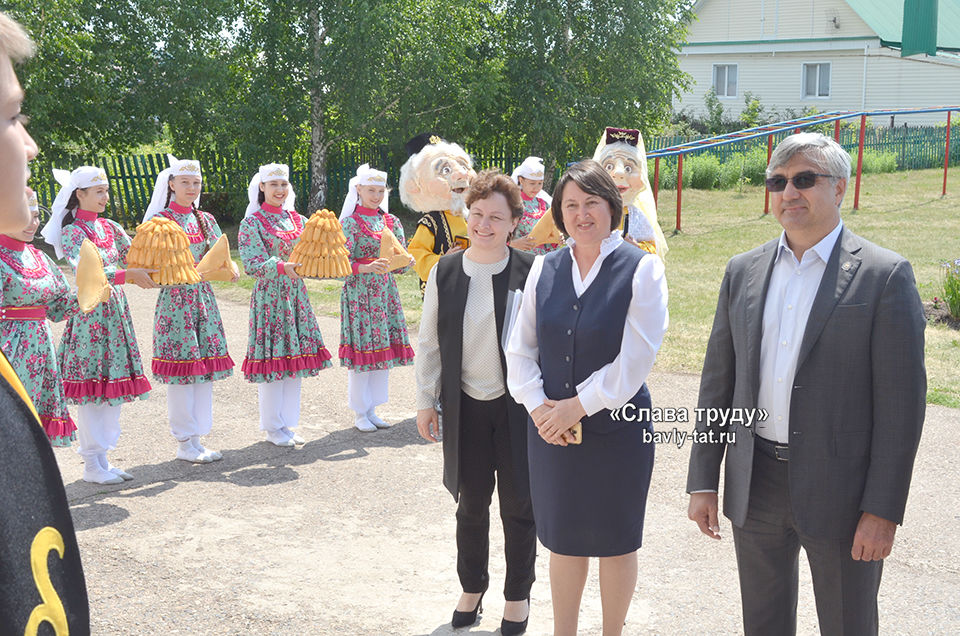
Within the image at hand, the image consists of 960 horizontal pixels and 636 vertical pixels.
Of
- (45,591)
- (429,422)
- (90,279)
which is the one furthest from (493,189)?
(45,591)

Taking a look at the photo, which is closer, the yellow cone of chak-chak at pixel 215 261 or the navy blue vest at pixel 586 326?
the navy blue vest at pixel 586 326

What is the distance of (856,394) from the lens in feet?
9.21

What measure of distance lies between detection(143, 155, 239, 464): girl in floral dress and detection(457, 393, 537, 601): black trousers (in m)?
2.67

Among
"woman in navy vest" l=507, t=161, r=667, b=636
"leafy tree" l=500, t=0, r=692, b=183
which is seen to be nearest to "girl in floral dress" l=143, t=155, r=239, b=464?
"woman in navy vest" l=507, t=161, r=667, b=636

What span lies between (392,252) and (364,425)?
4.16 feet

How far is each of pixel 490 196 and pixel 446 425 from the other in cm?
101

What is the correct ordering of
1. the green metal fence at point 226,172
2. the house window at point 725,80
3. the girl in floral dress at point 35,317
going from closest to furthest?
the girl in floral dress at point 35,317, the green metal fence at point 226,172, the house window at point 725,80

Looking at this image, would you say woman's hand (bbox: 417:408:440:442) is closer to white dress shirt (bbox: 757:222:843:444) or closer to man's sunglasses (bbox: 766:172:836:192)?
white dress shirt (bbox: 757:222:843:444)

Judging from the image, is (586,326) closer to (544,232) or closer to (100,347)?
(544,232)

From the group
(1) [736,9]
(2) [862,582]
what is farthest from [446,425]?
(1) [736,9]

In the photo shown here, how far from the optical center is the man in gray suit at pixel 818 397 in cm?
276

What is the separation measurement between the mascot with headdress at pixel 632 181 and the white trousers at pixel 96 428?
135 inches

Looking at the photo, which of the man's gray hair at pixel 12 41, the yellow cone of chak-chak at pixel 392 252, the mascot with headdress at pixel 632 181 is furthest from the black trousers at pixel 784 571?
the yellow cone of chak-chak at pixel 392 252

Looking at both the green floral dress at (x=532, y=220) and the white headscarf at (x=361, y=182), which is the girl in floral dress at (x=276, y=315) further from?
the green floral dress at (x=532, y=220)
